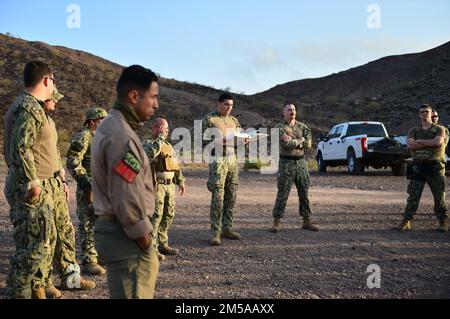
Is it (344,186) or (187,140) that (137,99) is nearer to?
(344,186)

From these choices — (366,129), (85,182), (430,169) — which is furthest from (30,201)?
(366,129)

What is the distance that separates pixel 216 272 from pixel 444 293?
2.43 meters

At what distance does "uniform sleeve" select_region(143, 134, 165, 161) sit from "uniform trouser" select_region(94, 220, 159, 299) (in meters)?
3.46

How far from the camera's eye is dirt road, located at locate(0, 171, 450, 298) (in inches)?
210

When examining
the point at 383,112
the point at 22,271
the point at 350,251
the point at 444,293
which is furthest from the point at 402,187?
the point at 383,112

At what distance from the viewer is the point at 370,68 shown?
273ft

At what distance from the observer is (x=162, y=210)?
666 cm

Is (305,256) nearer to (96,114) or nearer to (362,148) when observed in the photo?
(96,114)

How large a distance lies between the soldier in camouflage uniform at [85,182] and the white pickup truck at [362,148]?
1399 centimetres

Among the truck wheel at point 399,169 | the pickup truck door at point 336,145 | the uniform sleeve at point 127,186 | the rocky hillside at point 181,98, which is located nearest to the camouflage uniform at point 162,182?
the uniform sleeve at point 127,186

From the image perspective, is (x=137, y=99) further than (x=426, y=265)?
No

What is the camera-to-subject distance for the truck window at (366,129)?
1973 cm

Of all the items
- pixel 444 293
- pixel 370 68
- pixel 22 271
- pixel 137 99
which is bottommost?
pixel 444 293

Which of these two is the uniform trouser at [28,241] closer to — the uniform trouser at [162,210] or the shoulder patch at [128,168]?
the shoulder patch at [128,168]
